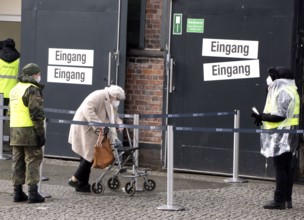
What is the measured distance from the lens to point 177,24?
13.8 m

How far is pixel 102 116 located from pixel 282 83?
2.45m

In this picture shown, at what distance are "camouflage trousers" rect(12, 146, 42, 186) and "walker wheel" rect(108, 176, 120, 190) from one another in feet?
3.79

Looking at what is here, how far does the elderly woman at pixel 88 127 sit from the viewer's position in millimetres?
11969

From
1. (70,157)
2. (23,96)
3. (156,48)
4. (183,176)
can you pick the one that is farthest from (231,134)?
(23,96)

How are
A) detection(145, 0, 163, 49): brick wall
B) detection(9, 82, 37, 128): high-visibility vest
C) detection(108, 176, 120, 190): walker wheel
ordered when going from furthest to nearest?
detection(145, 0, 163, 49): brick wall, detection(108, 176, 120, 190): walker wheel, detection(9, 82, 37, 128): high-visibility vest

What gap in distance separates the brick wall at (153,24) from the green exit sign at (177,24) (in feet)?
1.32

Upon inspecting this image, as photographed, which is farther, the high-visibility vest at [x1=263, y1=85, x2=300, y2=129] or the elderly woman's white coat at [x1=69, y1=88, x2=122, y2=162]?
the elderly woman's white coat at [x1=69, y1=88, x2=122, y2=162]

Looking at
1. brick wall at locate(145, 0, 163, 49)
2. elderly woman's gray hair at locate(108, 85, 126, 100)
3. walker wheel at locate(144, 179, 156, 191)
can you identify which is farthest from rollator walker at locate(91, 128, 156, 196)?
brick wall at locate(145, 0, 163, 49)

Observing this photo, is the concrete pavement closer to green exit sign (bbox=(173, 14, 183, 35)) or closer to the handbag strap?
the handbag strap

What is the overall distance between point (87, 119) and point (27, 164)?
1.15 m

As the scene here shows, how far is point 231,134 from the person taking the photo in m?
13.5

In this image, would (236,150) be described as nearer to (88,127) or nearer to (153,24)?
(88,127)

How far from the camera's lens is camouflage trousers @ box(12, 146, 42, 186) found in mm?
11055

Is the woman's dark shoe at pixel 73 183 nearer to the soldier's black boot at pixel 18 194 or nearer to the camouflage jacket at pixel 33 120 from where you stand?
the soldier's black boot at pixel 18 194
